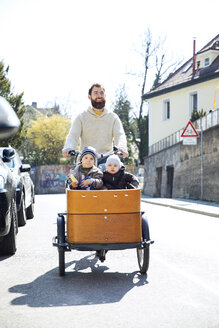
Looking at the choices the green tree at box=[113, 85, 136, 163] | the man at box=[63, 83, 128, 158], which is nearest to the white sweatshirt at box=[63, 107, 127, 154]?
the man at box=[63, 83, 128, 158]

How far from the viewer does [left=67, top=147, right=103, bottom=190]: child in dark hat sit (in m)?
5.68

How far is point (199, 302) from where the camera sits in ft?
14.3

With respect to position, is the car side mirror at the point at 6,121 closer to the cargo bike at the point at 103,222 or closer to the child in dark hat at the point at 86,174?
the cargo bike at the point at 103,222

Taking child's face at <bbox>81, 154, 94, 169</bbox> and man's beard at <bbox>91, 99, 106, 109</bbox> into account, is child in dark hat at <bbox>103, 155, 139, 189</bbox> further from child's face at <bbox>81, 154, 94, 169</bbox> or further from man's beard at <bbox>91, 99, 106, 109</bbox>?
man's beard at <bbox>91, 99, 106, 109</bbox>

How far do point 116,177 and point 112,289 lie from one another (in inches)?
55.3

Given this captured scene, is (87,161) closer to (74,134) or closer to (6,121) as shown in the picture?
(74,134)

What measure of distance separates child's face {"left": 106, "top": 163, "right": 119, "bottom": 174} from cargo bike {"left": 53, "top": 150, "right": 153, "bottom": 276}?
526mm

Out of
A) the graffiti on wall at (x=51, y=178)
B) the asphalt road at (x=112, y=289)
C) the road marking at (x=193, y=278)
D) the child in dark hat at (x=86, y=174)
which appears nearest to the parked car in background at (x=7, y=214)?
the asphalt road at (x=112, y=289)

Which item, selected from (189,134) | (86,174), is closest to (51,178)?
(189,134)

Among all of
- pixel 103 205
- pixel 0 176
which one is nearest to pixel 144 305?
pixel 103 205

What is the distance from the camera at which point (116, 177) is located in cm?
583

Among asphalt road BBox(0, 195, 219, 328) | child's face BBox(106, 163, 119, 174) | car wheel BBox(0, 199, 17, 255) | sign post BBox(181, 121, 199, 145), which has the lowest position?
asphalt road BBox(0, 195, 219, 328)

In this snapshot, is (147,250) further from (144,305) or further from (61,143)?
(61,143)

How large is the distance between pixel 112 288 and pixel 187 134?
→ 14.5 meters
